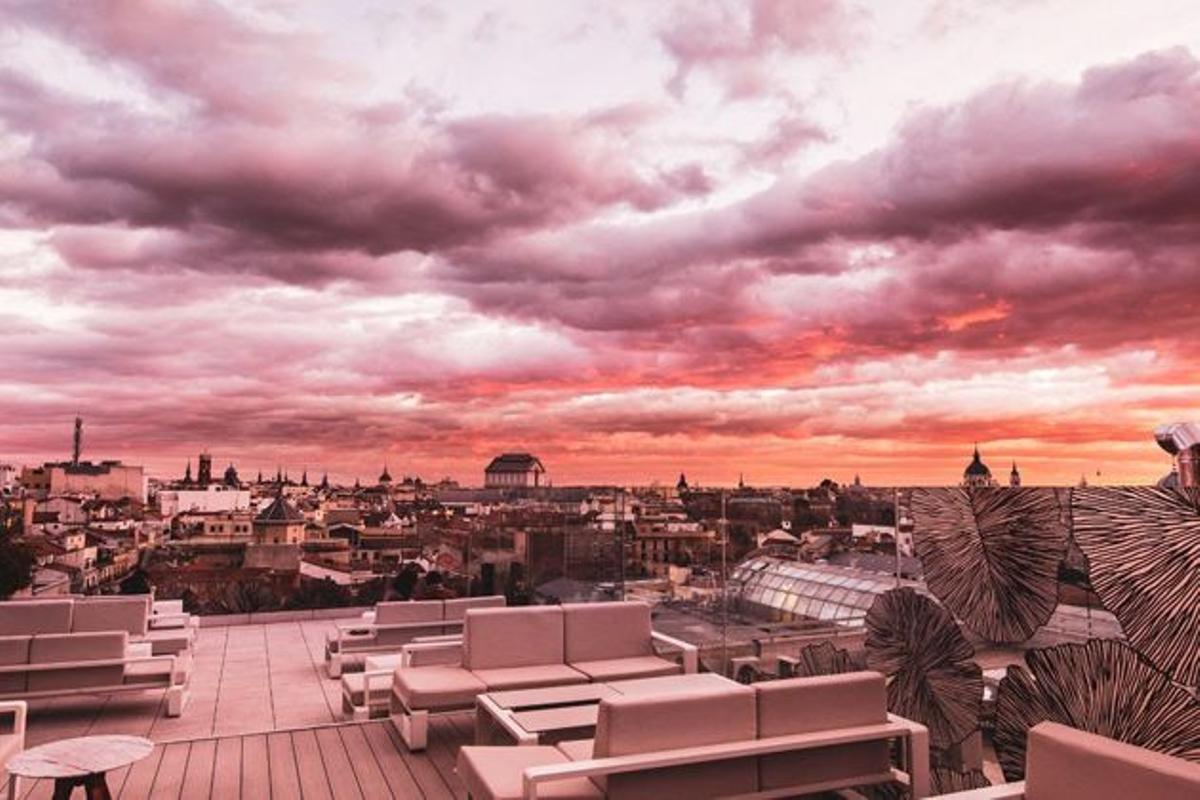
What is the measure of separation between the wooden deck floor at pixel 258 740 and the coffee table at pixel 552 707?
36cm

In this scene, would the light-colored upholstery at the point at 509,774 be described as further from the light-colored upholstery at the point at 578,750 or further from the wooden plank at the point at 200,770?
the wooden plank at the point at 200,770

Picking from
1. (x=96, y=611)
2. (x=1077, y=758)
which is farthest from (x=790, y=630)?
(x=96, y=611)

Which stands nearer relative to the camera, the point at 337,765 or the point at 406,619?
the point at 337,765

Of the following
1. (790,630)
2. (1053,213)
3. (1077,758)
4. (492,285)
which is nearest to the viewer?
(1077,758)

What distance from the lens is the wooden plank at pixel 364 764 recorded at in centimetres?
428

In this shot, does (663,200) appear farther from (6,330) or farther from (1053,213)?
(6,330)

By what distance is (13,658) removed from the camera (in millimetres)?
5605

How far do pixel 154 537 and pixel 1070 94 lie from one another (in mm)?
11369

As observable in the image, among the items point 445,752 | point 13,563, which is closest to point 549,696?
point 445,752

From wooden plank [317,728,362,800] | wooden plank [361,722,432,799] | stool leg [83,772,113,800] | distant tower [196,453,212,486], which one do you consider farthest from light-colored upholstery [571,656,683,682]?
distant tower [196,453,212,486]

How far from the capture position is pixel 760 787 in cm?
315

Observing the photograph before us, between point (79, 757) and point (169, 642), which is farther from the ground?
point (79, 757)

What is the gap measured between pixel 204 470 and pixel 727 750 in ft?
42.3

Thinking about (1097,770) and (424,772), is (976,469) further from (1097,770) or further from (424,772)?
(424,772)
